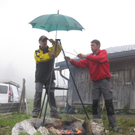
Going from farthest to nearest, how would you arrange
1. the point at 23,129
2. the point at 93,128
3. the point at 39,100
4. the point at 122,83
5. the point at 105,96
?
the point at 122,83 < the point at 39,100 < the point at 105,96 < the point at 93,128 < the point at 23,129

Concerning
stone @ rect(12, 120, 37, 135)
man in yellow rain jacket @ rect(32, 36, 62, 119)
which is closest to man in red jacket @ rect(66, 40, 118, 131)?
man in yellow rain jacket @ rect(32, 36, 62, 119)

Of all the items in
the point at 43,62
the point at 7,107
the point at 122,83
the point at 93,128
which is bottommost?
the point at 7,107

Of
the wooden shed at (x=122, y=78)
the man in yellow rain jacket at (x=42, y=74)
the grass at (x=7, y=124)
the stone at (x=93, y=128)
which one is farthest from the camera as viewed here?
the wooden shed at (x=122, y=78)

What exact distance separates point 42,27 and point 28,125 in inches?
104

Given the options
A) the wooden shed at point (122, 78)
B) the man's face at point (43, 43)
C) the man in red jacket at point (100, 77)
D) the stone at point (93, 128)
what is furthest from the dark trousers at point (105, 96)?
the wooden shed at point (122, 78)

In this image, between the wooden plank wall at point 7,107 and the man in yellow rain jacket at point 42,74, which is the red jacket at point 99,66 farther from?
the wooden plank wall at point 7,107

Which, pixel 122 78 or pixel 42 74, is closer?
pixel 42 74

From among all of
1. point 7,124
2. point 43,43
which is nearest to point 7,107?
point 7,124

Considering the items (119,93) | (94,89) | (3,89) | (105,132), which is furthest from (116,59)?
(3,89)

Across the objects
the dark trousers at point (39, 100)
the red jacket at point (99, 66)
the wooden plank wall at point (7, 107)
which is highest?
the red jacket at point (99, 66)

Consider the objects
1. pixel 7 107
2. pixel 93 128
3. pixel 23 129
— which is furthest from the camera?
pixel 7 107

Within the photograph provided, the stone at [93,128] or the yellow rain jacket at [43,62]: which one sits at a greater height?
the yellow rain jacket at [43,62]

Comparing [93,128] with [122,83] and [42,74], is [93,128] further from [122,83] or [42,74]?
[122,83]

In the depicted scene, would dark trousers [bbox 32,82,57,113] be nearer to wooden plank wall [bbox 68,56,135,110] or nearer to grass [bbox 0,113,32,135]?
grass [bbox 0,113,32,135]
